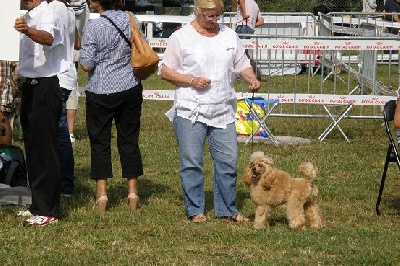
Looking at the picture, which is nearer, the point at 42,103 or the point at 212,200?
the point at 42,103

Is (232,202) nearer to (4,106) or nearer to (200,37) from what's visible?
(200,37)

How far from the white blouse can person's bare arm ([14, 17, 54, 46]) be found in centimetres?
101

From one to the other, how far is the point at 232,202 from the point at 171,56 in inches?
50.7

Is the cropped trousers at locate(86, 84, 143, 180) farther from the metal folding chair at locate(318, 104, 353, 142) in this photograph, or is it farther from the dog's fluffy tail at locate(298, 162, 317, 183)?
the metal folding chair at locate(318, 104, 353, 142)

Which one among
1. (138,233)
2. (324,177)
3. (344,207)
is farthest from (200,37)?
(324,177)

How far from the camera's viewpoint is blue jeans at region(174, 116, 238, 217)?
27.6 ft


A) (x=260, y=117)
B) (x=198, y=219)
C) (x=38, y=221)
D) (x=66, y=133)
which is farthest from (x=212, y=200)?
(x=260, y=117)

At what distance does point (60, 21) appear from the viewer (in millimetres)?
8141

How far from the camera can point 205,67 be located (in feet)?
27.1

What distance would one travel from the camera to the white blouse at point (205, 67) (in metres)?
8.25

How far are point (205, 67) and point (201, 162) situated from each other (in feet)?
2.60

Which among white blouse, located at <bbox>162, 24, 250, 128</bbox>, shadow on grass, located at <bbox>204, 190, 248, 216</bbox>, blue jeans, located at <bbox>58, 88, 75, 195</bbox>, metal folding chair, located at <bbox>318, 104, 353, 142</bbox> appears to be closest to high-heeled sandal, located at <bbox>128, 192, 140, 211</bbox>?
shadow on grass, located at <bbox>204, 190, 248, 216</bbox>

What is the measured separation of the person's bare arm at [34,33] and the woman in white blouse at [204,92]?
39.6 inches

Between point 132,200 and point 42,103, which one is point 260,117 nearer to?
point 132,200
